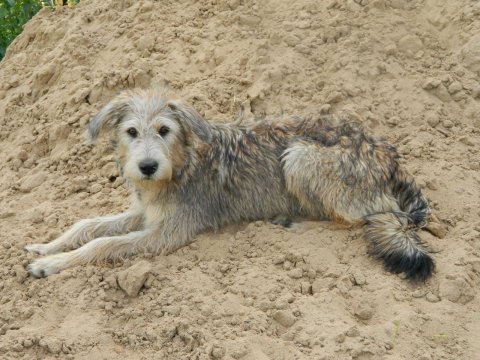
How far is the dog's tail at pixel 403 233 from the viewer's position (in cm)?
573

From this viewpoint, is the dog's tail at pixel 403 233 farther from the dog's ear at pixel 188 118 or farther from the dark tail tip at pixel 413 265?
the dog's ear at pixel 188 118

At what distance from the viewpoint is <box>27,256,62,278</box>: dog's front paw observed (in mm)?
6035

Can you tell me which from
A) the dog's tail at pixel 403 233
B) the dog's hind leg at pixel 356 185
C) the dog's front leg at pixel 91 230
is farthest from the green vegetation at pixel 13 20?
the dog's tail at pixel 403 233

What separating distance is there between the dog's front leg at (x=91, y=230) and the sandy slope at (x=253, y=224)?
25 centimetres

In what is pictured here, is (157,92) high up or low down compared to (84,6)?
down

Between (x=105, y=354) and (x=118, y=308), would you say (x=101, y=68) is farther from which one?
(x=105, y=354)

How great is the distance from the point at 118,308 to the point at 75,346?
1.89 feet

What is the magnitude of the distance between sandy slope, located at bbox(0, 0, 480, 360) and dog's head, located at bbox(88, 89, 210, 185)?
0.90 meters

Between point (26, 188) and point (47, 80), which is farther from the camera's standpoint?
point (47, 80)

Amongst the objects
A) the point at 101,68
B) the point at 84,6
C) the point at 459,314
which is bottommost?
the point at 459,314

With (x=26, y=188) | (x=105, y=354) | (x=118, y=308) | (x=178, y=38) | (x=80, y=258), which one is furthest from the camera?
(x=178, y=38)

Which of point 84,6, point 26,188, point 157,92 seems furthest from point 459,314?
point 84,6

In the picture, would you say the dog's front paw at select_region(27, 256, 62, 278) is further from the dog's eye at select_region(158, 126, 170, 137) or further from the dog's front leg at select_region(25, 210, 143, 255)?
the dog's eye at select_region(158, 126, 170, 137)

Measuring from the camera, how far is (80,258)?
20.1 ft
